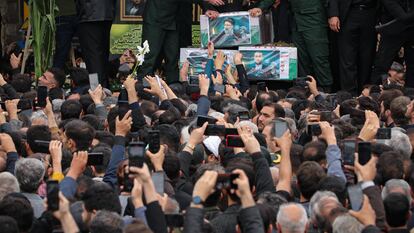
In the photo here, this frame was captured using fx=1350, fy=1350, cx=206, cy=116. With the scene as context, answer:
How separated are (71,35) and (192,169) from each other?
26.0ft

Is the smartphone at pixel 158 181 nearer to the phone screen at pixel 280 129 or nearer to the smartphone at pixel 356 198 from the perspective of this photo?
the smartphone at pixel 356 198

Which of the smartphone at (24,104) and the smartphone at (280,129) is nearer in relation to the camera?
the smartphone at (280,129)

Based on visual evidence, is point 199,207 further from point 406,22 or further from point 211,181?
point 406,22

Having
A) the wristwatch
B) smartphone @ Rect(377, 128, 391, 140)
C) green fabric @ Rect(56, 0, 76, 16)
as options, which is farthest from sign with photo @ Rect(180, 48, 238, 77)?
the wristwatch

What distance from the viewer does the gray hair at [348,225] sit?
802 cm

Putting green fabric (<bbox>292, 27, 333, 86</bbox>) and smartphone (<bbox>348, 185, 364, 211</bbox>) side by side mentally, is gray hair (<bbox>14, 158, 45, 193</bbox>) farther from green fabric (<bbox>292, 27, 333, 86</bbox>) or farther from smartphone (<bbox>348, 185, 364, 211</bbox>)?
green fabric (<bbox>292, 27, 333, 86</bbox>)

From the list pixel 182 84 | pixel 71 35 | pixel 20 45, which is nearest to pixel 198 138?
pixel 182 84

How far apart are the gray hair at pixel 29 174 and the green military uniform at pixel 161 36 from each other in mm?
7380

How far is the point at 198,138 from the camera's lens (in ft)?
34.0

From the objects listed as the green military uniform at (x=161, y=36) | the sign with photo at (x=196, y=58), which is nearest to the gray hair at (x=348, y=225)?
the sign with photo at (x=196, y=58)

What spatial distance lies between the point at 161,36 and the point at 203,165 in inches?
296

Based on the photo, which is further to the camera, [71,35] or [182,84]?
[71,35]

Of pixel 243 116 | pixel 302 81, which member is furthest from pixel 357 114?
pixel 302 81

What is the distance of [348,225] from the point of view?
8047 mm
